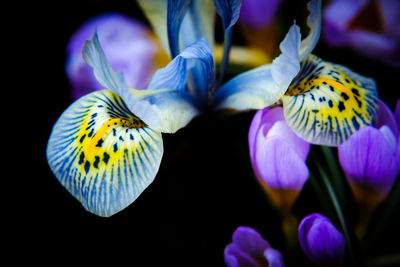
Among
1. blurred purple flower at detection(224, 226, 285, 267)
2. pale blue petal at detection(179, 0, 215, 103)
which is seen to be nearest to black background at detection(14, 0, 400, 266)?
pale blue petal at detection(179, 0, 215, 103)

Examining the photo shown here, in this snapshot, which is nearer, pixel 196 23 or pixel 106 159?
pixel 106 159

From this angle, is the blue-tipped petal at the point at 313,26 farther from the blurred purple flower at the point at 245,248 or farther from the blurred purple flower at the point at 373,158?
the blurred purple flower at the point at 245,248

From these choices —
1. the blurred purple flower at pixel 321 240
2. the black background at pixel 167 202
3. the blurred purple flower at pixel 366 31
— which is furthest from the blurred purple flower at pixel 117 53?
the blurred purple flower at pixel 321 240

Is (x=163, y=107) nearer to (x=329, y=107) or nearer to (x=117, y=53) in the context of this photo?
(x=329, y=107)

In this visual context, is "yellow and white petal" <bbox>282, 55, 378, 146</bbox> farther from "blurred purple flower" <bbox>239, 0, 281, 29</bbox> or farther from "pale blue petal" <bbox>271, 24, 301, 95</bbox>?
"blurred purple flower" <bbox>239, 0, 281, 29</bbox>

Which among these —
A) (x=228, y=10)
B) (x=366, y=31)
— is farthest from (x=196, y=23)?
(x=366, y=31)

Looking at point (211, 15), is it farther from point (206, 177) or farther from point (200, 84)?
point (206, 177)
